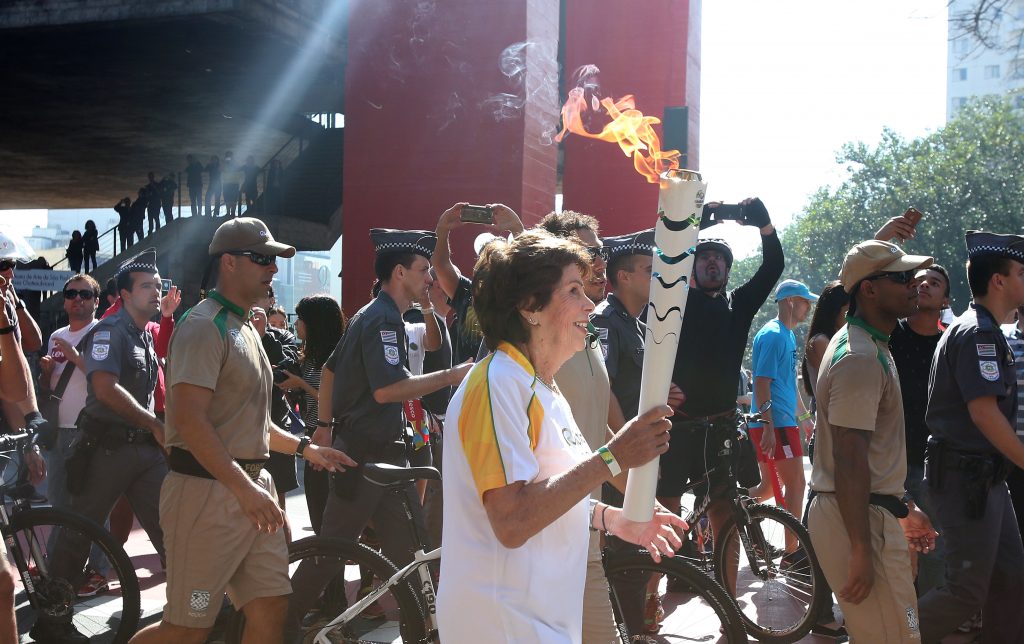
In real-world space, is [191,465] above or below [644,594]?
above

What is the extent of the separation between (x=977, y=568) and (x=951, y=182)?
55.3 meters

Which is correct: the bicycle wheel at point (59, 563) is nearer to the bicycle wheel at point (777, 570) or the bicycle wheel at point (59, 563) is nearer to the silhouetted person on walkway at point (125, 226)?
the bicycle wheel at point (777, 570)

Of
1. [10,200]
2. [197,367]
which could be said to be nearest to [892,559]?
[197,367]

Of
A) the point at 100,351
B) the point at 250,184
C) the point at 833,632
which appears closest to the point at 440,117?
the point at 100,351

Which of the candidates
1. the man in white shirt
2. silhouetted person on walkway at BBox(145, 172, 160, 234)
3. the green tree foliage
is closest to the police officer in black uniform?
the man in white shirt

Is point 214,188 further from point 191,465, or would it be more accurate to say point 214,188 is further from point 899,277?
point 899,277

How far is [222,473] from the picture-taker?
375 centimetres

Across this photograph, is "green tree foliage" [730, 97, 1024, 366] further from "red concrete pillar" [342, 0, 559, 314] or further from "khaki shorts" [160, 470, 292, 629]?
"khaki shorts" [160, 470, 292, 629]

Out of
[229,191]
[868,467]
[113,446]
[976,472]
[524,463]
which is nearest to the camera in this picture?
[524,463]

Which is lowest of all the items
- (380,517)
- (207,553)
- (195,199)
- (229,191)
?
(380,517)

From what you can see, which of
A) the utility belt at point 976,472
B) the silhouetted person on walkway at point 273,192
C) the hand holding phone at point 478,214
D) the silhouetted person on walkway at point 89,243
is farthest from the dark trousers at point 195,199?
the utility belt at point 976,472

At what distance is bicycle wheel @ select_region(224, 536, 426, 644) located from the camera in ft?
14.9

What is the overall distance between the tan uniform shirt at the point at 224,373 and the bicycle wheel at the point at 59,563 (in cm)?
185

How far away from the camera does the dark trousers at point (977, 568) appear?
169 inches
